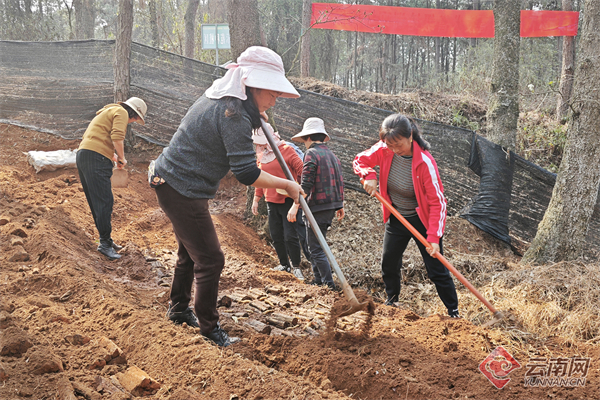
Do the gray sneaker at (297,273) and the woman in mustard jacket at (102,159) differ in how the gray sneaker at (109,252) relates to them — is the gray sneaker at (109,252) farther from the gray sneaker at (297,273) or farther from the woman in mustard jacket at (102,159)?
the gray sneaker at (297,273)

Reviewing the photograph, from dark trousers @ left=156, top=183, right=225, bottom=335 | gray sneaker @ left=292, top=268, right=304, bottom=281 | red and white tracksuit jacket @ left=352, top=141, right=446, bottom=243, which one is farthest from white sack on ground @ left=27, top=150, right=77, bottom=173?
red and white tracksuit jacket @ left=352, top=141, right=446, bottom=243

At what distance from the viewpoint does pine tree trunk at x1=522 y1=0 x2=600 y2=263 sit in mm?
4770

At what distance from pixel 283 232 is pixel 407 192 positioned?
6.59 feet

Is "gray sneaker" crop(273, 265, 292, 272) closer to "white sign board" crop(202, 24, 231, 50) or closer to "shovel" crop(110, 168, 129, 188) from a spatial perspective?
"shovel" crop(110, 168, 129, 188)

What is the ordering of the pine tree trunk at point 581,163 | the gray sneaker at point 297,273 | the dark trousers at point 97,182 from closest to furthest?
1. the pine tree trunk at point 581,163
2. the dark trousers at point 97,182
3. the gray sneaker at point 297,273

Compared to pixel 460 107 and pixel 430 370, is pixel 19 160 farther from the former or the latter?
pixel 460 107

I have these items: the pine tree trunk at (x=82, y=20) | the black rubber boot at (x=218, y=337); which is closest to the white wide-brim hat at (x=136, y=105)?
the black rubber boot at (x=218, y=337)

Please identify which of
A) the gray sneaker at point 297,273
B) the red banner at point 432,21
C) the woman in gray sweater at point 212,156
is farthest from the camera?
the red banner at point 432,21

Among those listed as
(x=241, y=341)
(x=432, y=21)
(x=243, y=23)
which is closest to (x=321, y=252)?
(x=241, y=341)

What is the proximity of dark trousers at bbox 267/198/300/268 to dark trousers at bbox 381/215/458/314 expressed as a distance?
1.38 metres

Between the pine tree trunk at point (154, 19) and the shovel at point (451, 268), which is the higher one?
the pine tree trunk at point (154, 19)

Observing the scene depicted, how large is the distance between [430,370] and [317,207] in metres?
2.10

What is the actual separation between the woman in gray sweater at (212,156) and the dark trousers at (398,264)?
1.35 m

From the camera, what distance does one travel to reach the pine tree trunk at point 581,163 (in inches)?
188
